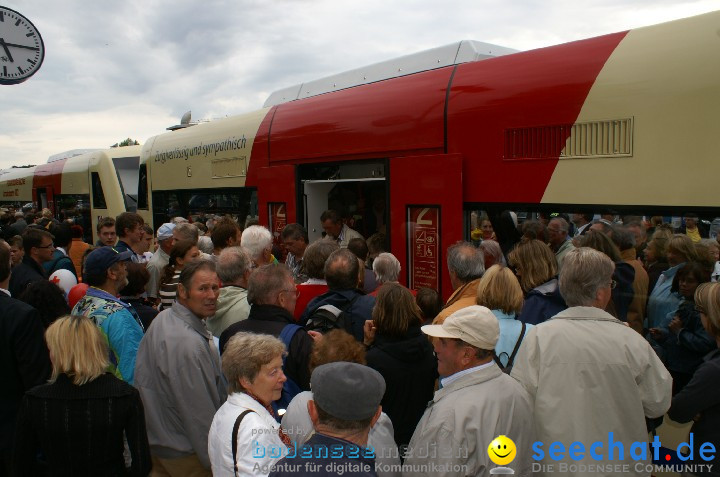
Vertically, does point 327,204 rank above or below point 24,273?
above

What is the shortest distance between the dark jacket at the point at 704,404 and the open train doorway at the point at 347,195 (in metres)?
2.71

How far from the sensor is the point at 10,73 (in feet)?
16.9

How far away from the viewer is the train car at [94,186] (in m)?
11.2

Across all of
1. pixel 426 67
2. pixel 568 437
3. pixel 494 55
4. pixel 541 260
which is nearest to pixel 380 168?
pixel 426 67

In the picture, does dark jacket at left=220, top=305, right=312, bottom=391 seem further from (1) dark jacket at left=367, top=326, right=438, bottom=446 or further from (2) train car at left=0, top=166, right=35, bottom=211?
(2) train car at left=0, top=166, right=35, bottom=211

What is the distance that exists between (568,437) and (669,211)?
1.56 meters

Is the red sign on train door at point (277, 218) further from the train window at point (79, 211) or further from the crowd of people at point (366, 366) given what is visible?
the train window at point (79, 211)

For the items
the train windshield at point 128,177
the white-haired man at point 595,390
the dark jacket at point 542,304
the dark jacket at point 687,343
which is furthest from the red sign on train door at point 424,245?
the train windshield at point 128,177

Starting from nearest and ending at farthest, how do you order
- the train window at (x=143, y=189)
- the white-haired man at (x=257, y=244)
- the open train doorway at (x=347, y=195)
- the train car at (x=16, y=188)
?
the white-haired man at (x=257, y=244) < the open train doorway at (x=347, y=195) < the train window at (x=143, y=189) < the train car at (x=16, y=188)

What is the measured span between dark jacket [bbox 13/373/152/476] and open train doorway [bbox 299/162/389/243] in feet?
9.44

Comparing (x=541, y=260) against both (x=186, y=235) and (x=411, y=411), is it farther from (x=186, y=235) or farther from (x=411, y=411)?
(x=186, y=235)

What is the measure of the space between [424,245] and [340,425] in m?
2.81

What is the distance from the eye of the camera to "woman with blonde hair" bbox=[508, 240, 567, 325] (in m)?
3.03

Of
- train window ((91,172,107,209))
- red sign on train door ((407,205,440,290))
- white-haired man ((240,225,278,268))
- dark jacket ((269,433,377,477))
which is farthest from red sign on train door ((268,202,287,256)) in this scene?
train window ((91,172,107,209))
